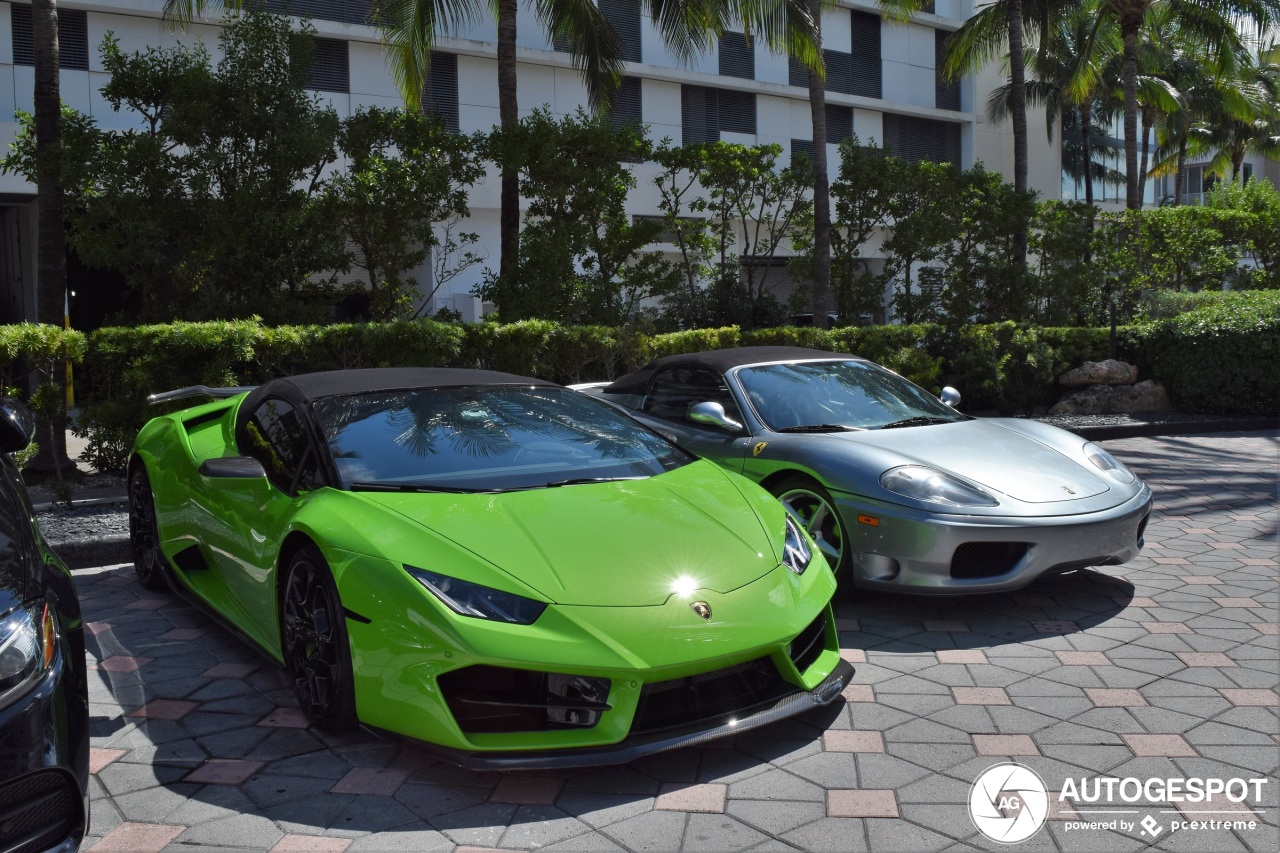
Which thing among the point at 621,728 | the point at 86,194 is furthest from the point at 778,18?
the point at 621,728

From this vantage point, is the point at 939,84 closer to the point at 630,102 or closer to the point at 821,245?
the point at 630,102

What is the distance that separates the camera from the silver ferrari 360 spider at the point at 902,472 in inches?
198

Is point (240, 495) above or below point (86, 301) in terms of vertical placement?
below

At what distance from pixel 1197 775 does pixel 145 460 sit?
4.98 m

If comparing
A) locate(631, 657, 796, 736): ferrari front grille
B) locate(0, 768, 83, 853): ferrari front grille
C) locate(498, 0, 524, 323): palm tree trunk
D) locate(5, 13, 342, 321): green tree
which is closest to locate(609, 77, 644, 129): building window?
locate(498, 0, 524, 323): palm tree trunk

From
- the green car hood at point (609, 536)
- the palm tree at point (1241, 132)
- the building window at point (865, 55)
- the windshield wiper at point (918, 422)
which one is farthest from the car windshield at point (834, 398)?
the palm tree at point (1241, 132)

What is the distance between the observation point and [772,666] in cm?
366

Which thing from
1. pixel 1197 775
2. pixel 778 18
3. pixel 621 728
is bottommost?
pixel 1197 775

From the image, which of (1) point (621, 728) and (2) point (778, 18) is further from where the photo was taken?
(2) point (778, 18)

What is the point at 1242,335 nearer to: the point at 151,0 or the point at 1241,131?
the point at 151,0

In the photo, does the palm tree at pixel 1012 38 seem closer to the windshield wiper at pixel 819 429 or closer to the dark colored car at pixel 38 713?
the windshield wiper at pixel 819 429

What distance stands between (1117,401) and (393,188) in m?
9.21

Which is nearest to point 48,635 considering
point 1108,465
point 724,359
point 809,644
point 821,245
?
point 809,644

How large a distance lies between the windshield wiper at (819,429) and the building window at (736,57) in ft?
78.1
